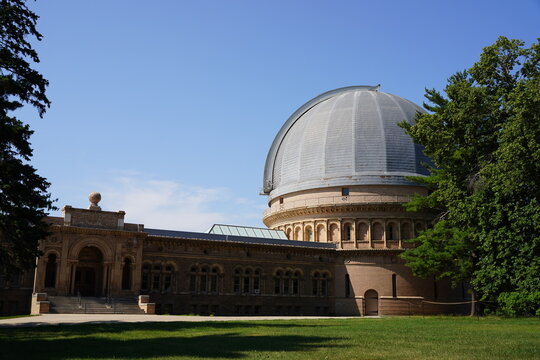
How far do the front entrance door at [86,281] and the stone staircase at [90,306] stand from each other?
3.34 meters

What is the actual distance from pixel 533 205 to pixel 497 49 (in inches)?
376

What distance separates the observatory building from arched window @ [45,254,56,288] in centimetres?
9

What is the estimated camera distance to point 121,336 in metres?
19.4

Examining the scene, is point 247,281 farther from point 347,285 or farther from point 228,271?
point 347,285

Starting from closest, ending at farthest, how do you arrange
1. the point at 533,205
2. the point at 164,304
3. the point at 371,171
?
1. the point at 533,205
2. the point at 164,304
3. the point at 371,171

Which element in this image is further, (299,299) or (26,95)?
(299,299)

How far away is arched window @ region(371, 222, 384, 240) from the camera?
51.9 m

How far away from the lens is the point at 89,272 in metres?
40.8

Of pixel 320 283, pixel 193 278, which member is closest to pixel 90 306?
pixel 193 278

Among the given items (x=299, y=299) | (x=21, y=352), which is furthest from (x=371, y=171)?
(x=21, y=352)

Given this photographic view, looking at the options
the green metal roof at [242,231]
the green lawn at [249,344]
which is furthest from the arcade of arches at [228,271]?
the green lawn at [249,344]

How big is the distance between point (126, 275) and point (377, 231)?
75.9ft

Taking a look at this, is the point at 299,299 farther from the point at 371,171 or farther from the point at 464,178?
the point at 464,178

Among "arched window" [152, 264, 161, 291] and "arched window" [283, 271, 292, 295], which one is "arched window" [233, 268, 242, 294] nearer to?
"arched window" [283, 271, 292, 295]
